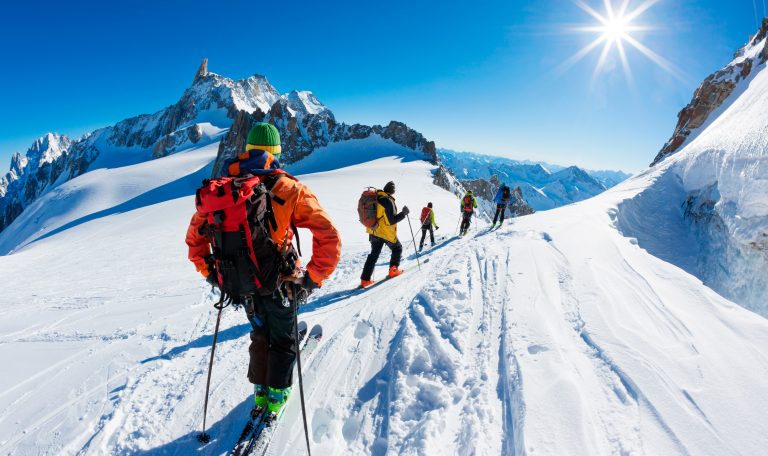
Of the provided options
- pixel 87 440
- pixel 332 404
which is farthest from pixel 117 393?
pixel 332 404

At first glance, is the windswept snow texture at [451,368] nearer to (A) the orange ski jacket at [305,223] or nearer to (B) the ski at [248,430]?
(B) the ski at [248,430]

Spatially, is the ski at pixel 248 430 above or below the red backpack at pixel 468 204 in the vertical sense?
below

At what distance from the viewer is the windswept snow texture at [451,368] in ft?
8.74

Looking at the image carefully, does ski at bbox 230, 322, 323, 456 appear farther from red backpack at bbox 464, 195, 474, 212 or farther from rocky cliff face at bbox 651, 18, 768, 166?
rocky cliff face at bbox 651, 18, 768, 166

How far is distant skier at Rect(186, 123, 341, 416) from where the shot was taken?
2613 mm

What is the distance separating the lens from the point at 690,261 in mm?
8273

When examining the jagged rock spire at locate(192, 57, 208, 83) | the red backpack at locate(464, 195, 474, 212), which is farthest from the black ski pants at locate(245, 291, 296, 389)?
the jagged rock spire at locate(192, 57, 208, 83)

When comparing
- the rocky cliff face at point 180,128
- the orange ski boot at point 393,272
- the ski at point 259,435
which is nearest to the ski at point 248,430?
the ski at point 259,435

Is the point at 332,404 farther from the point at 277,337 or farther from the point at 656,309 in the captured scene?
the point at 656,309

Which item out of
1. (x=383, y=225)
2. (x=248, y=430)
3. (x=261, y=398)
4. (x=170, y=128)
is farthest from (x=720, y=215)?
(x=170, y=128)

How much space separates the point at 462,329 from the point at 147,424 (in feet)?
11.4

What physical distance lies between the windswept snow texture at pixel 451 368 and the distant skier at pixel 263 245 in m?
0.58

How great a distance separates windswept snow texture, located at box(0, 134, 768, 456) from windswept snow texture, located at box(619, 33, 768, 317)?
9.60 feet

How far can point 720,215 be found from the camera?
8039 mm
